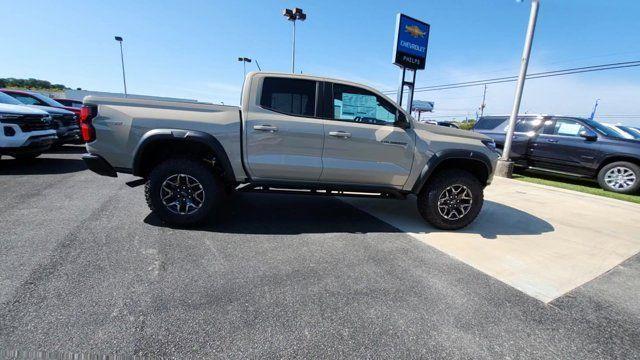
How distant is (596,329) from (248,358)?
101 inches

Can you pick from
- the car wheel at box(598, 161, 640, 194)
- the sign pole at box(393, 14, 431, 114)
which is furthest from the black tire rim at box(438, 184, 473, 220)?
the sign pole at box(393, 14, 431, 114)

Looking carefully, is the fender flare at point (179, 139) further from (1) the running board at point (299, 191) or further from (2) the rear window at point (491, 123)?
(2) the rear window at point (491, 123)

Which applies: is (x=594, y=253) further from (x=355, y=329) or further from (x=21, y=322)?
(x=21, y=322)

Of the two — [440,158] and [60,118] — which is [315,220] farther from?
[60,118]

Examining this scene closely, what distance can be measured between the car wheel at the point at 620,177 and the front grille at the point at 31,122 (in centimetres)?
1308

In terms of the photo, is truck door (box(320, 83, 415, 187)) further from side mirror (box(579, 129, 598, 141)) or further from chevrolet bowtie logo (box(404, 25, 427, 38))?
chevrolet bowtie logo (box(404, 25, 427, 38))

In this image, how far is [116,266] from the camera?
2.69 m

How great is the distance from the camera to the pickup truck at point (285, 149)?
3449mm

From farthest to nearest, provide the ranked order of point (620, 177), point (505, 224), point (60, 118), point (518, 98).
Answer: point (518, 98) < point (60, 118) < point (620, 177) < point (505, 224)

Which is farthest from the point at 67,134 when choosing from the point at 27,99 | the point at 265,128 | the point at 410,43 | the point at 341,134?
the point at 410,43

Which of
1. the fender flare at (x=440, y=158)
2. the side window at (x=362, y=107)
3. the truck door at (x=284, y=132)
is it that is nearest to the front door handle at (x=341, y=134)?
the truck door at (x=284, y=132)

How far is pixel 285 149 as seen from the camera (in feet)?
12.1

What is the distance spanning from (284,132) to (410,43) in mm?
12280

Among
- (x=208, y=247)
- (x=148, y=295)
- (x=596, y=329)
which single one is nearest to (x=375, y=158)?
(x=208, y=247)
